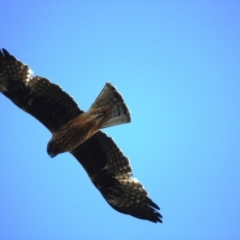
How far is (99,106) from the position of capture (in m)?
9.41

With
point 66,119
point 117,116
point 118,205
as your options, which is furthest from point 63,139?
point 118,205

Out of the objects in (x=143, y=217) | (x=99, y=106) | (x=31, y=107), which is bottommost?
(x=143, y=217)

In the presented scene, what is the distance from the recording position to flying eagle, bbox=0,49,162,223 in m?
9.25

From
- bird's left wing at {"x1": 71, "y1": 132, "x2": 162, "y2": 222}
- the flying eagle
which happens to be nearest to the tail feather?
the flying eagle

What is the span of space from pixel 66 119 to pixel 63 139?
39cm

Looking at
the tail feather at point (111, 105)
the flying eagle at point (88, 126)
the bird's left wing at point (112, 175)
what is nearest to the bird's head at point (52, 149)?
the flying eagle at point (88, 126)

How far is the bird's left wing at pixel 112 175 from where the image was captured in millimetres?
9594

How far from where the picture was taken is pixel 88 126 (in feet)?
30.6

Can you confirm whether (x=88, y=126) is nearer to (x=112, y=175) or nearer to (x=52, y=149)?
(x=52, y=149)

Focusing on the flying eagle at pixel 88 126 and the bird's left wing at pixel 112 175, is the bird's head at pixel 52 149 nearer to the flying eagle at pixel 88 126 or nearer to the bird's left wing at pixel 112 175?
the flying eagle at pixel 88 126

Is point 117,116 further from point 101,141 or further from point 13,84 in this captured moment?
point 13,84

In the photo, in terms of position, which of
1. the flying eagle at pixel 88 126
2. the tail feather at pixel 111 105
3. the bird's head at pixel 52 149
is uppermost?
the tail feather at pixel 111 105

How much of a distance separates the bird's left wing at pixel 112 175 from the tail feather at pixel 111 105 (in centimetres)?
40

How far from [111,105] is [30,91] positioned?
59.2 inches
